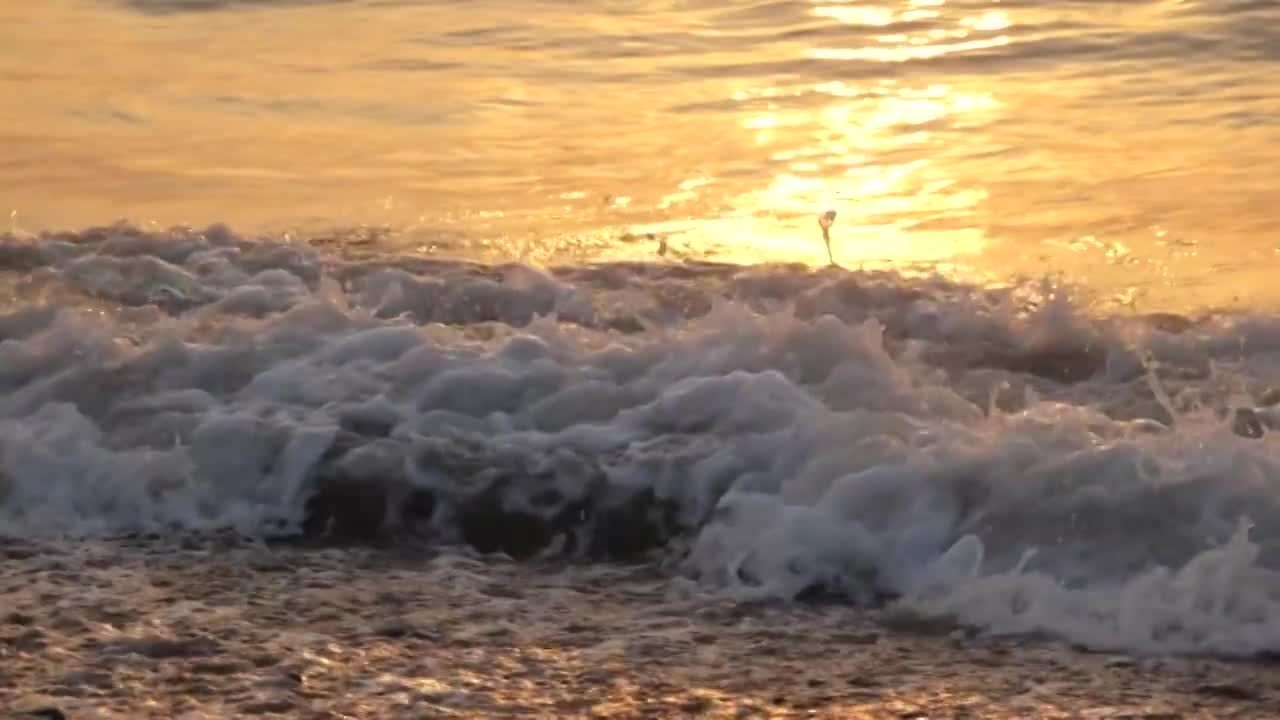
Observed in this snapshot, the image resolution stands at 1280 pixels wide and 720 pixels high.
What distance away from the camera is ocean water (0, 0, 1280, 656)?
201 inches

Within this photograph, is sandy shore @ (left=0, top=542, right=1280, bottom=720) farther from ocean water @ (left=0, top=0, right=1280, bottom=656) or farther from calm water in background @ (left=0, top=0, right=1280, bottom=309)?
calm water in background @ (left=0, top=0, right=1280, bottom=309)

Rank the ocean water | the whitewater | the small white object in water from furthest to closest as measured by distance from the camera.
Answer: the small white object in water < the ocean water < the whitewater

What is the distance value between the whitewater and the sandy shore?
0.17 m

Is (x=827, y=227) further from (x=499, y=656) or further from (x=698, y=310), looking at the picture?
(x=499, y=656)

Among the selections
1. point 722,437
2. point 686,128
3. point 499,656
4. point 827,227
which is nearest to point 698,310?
point 827,227

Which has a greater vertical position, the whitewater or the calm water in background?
the calm water in background

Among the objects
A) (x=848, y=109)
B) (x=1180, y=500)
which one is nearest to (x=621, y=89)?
(x=848, y=109)

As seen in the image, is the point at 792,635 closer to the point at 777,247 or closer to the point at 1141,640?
the point at 1141,640

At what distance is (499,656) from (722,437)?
52.2 inches

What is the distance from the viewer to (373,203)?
9.17 meters

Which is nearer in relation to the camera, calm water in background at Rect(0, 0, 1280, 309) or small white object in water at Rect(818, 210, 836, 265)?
small white object in water at Rect(818, 210, 836, 265)

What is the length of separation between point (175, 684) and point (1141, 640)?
6.64 feet

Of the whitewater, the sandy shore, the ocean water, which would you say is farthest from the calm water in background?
the sandy shore

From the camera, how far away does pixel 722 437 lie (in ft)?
18.5
